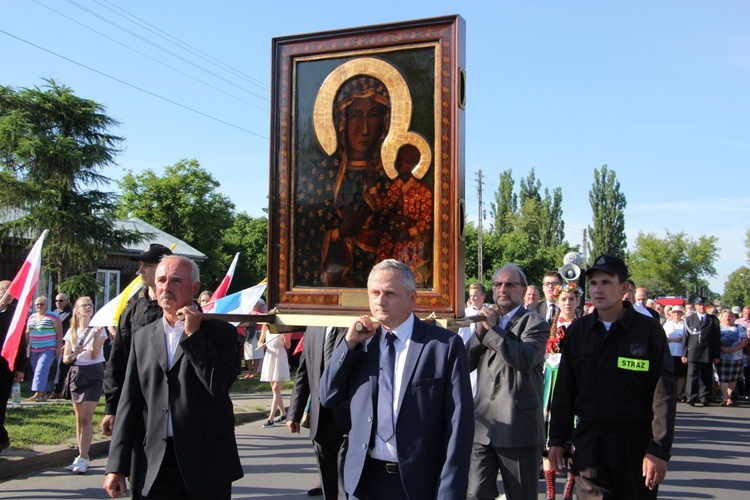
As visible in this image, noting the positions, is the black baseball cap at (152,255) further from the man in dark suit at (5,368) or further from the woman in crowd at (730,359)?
the woman in crowd at (730,359)

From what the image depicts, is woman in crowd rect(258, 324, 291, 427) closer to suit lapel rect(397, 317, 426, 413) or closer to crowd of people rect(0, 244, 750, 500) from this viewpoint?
crowd of people rect(0, 244, 750, 500)

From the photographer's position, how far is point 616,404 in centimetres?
464

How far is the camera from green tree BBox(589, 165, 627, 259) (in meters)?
79.1

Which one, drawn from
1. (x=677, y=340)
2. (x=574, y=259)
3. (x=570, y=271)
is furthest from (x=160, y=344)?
(x=677, y=340)

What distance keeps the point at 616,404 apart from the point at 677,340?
41.0 ft

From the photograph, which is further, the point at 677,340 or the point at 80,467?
the point at 677,340

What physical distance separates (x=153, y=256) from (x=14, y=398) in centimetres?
852

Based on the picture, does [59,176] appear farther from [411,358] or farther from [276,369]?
[411,358]

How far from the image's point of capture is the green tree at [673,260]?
7069 cm

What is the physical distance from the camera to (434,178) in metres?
4.76

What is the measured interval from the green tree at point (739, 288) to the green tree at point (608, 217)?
16583mm

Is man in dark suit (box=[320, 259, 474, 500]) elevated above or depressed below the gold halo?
below

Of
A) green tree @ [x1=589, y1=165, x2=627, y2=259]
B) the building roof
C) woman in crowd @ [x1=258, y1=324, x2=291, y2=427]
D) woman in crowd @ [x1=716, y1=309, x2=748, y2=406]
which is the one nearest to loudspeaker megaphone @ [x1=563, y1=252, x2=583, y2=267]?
woman in crowd @ [x1=258, y1=324, x2=291, y2=427]

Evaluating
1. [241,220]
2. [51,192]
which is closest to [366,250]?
[51,192]
